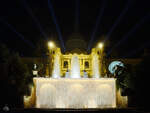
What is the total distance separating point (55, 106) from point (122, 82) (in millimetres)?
7267

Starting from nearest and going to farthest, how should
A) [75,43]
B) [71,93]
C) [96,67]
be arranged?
1. [71,93]
2. [96,67]
3. [75,43]

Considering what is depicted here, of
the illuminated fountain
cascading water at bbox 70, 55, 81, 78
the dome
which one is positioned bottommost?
the illuminated fountain

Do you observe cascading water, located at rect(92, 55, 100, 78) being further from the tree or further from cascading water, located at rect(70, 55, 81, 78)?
the tree

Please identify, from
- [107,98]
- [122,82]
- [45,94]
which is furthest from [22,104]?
[122,82]

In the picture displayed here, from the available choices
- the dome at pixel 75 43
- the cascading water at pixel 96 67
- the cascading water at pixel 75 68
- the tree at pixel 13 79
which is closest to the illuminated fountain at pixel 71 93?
the tree at pixel 13 79

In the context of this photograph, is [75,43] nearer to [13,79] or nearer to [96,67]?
[96,67]

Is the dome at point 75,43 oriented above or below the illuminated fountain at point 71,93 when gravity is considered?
above

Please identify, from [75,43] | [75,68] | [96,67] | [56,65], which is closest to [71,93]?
[75,68]

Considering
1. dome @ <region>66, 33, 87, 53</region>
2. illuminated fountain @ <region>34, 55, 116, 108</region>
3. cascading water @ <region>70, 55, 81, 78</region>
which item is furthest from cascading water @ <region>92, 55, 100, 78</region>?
dome @ <region>66, 33, 87, 53</region>

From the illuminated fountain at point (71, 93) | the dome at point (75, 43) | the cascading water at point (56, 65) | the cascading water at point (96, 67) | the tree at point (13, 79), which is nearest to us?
the illuminated fountain at point (71, 93)

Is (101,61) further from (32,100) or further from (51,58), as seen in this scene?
(32,100)

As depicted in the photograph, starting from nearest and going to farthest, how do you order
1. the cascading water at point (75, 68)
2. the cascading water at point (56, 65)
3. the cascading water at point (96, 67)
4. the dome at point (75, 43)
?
the cascading water at point (75, 68) < the cascading water at point (56, 65) < the cascading water at point (96, 67) < the dome at point (75, 43)

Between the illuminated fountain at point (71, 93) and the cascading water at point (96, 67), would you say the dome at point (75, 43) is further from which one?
the illuminated fountain at point (71, 93)

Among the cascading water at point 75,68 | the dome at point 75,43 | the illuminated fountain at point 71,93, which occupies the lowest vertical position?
the illuminated fountain at point 71,93
